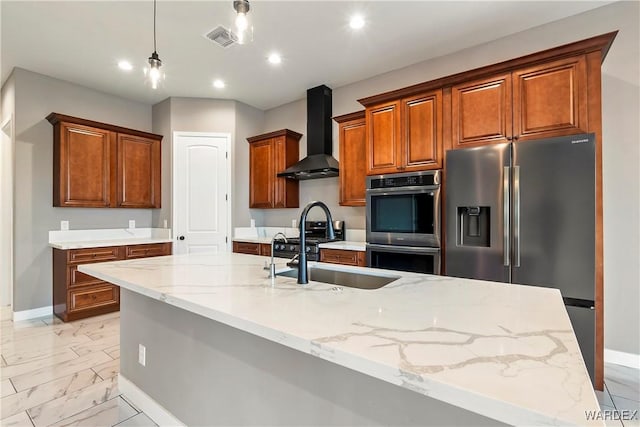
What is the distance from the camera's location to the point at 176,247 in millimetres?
4488

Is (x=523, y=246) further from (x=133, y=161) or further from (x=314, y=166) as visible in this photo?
(x=133, y=161)

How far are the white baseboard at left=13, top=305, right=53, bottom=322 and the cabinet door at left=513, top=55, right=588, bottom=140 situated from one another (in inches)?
214

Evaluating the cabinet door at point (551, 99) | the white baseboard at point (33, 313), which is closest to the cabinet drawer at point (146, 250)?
the white baseboard at point (33, 313)

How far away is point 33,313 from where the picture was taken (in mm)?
3730

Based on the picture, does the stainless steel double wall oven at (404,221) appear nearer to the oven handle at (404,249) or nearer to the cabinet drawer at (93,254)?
the oven handle at (404,249)

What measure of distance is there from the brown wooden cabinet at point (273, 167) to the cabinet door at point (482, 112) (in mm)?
2402

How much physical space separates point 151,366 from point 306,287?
1.23 metres

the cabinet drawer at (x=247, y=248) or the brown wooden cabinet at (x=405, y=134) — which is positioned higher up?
the brown wooden cabinet at (x=405, y=134)

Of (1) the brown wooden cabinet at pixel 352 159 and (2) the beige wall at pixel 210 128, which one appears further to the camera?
Answer: (2) the beige wall at pixel 210 128

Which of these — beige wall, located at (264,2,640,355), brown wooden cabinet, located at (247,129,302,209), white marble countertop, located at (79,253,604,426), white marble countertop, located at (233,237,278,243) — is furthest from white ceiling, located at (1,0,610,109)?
white marble countertop, located at (79,253,604,426)

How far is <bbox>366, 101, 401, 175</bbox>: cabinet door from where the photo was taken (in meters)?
3.17

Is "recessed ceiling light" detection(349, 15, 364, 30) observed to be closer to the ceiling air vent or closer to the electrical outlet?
the ceiling air vent

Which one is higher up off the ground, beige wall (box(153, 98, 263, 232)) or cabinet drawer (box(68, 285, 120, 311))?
beige wall (box(153, 98, 263, 232))

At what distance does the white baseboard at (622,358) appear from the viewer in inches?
98.7
